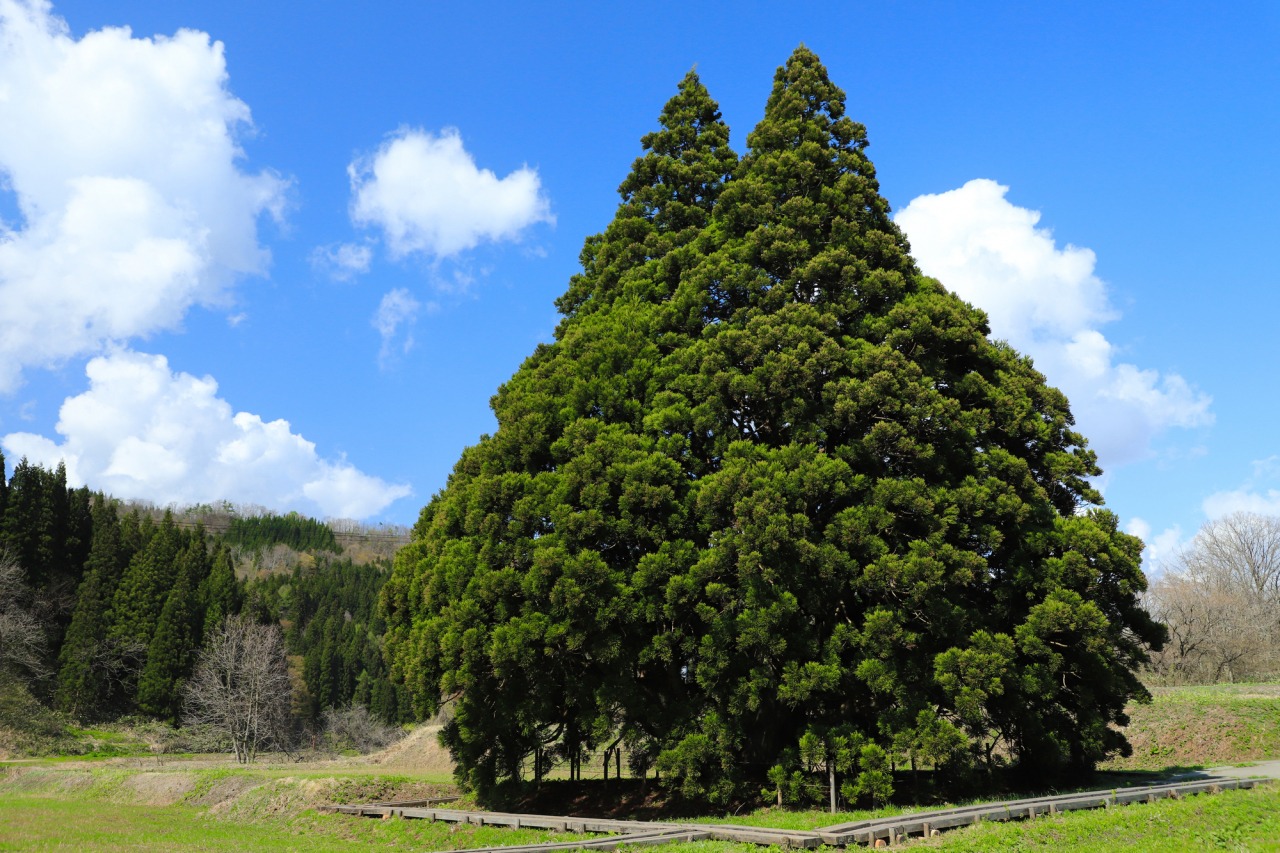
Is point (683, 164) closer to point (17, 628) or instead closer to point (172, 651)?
point (17, 628)

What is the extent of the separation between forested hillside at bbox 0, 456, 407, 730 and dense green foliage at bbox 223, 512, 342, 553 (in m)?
64.9

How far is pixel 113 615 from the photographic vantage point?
5641 cm

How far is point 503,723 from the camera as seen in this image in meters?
17.8

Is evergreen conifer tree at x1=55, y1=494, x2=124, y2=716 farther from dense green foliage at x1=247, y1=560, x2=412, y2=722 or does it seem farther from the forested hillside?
dense green foliage at x1=247, y1=560, x2=412, y2=722

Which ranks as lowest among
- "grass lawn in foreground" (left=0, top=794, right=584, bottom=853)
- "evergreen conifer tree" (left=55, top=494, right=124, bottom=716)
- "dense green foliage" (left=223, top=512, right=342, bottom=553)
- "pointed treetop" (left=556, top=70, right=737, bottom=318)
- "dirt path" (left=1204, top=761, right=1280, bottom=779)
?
"grass lawn in foreground" (left=0, top=794, right=584, bottom=853)

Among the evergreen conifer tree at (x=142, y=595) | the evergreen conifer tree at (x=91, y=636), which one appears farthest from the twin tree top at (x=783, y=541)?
the evergreen conifer tree at (x=142, y=595)

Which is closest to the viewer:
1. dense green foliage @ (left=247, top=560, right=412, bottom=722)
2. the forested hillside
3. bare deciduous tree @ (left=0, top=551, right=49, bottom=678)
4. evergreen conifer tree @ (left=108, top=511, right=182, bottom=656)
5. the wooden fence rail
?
the wooden fence rail

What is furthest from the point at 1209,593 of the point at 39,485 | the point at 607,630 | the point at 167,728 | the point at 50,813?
the point at 39,485

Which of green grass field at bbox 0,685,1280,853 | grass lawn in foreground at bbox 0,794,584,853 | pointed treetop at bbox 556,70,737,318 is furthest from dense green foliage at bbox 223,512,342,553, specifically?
pointed treetop at bbox 556,70,737,318

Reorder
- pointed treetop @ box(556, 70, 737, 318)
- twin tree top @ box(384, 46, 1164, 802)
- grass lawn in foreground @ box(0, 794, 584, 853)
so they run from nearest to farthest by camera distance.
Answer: grass lawn in foreground @ box(0, 794, 584, 853) → twin tree top @ box(384, 46, 1164, 802) → pointed treetop @ box(556, 70, 737, 318)

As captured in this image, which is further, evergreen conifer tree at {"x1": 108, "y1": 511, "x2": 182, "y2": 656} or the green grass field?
evergreen conifer tree at {"x1": 108, "y1": 511, "x2": 182, "y2": 656}

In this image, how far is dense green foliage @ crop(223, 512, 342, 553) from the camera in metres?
134

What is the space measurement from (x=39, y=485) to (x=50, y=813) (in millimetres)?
49817

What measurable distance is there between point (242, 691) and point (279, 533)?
341ft
